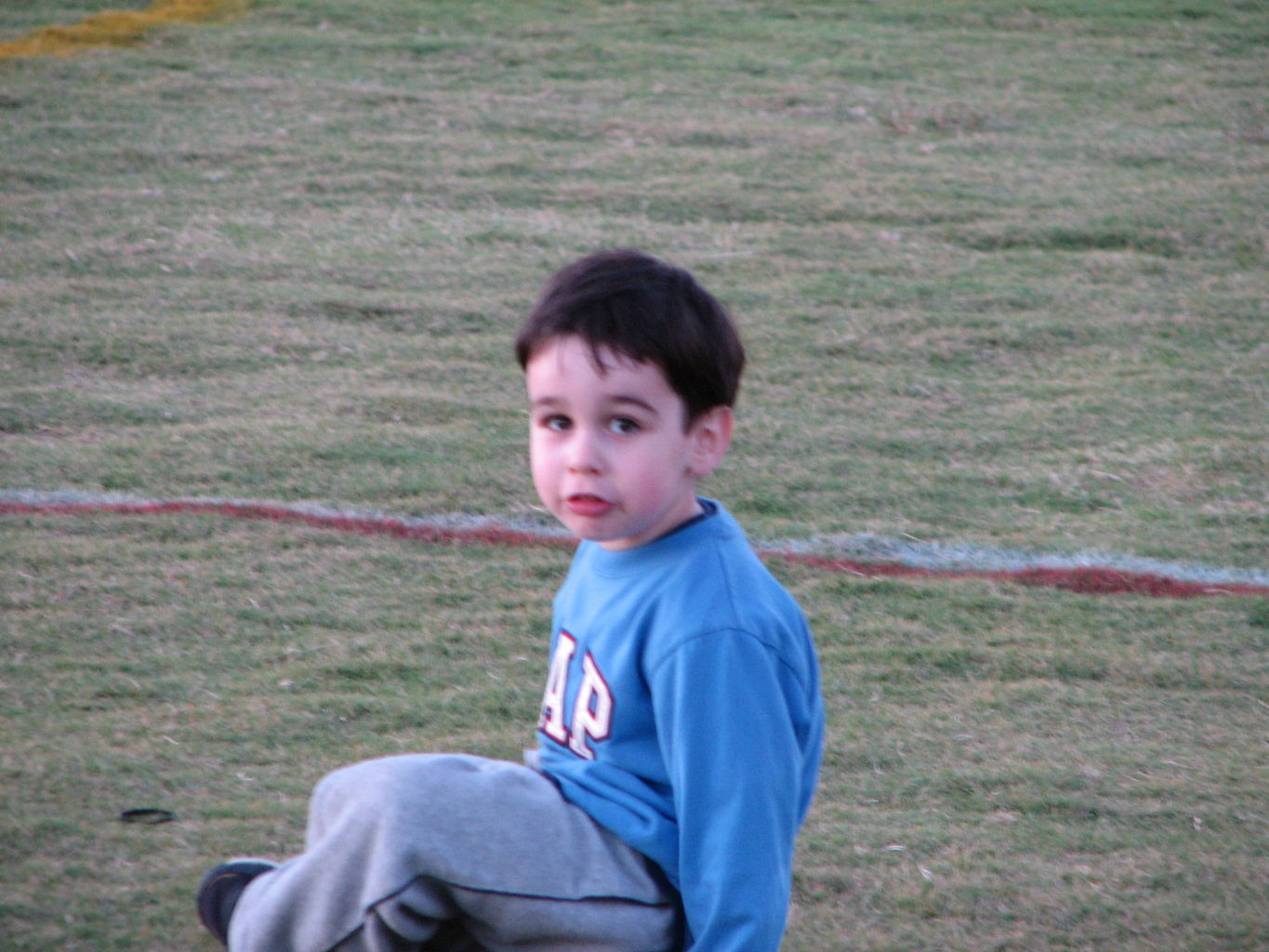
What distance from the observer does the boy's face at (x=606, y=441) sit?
5.14 ft

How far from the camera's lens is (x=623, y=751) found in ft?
5.22

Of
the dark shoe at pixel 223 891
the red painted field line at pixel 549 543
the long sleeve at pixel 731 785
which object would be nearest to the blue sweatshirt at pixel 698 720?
the long sleeve at pixel 731 785

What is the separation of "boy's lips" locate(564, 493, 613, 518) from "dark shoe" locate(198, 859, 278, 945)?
66cm

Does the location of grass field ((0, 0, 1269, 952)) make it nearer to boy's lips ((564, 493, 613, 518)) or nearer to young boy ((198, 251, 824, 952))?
young boy ((198, 251, 824, 952))

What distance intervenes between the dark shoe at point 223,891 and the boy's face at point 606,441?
2.18ft

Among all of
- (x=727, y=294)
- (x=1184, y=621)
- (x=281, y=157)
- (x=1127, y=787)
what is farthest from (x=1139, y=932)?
(x=281, y=157)

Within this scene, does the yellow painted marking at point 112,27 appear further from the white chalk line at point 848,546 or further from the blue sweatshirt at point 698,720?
the blue sweatshirt at point 698,720

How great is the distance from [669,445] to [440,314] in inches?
133

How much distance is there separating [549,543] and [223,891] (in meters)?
1.57

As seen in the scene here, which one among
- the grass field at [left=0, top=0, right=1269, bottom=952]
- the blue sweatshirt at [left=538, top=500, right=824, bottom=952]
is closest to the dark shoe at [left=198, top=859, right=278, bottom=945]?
the grass field at [left=0, top=0, right=1269, bottom=952]

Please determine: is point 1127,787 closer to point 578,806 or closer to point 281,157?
point 578,806

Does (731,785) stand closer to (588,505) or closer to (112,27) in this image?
(588,505)

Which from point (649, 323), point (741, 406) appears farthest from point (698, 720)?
point (741, 406)

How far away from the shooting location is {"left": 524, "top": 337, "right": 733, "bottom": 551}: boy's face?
157 cm
